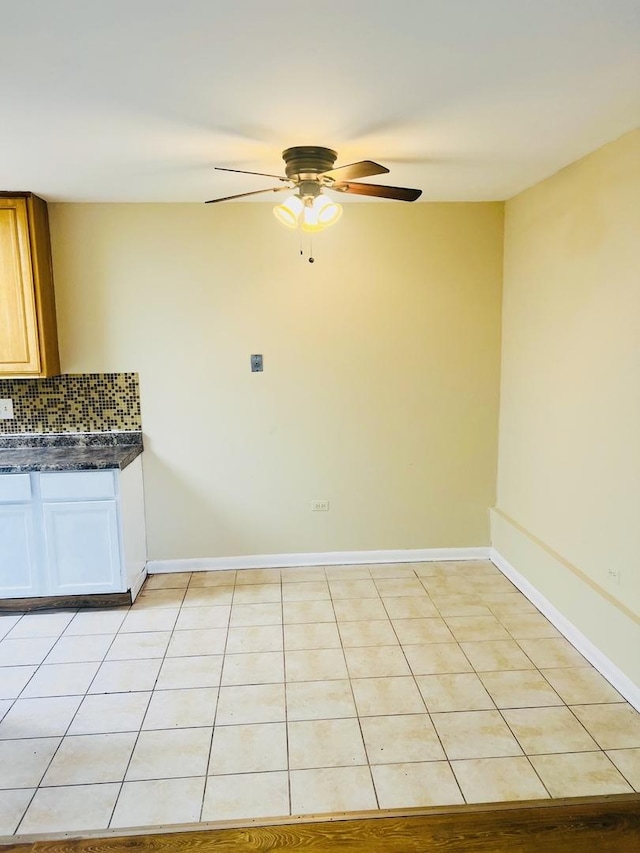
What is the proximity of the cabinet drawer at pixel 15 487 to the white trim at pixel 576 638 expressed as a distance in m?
3.00

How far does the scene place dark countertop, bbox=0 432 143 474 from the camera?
10.6 feet

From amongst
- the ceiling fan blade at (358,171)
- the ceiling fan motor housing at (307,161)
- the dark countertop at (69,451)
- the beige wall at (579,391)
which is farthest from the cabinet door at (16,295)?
the beige wall at (579,391)

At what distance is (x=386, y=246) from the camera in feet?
12.1

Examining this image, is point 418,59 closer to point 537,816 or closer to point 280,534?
point 537,816

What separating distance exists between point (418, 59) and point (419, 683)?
2.48 meters

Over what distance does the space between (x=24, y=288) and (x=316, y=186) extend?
1.89 m

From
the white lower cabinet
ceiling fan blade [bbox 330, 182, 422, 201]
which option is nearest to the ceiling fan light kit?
ceiling fan blade [bbox 330, 182, 422, 201]

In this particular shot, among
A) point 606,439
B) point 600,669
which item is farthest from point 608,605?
point 606,439

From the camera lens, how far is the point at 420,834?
180 centimetres

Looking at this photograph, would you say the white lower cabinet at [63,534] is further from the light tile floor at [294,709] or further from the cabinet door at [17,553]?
the light tile floor at [294,709]

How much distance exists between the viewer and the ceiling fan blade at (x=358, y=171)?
223 cm

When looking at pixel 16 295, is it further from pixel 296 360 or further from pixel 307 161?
pixel 307 161

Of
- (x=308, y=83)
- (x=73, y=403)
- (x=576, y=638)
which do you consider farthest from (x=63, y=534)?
(x=576, y=638)

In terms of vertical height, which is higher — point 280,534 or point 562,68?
point 562,68
